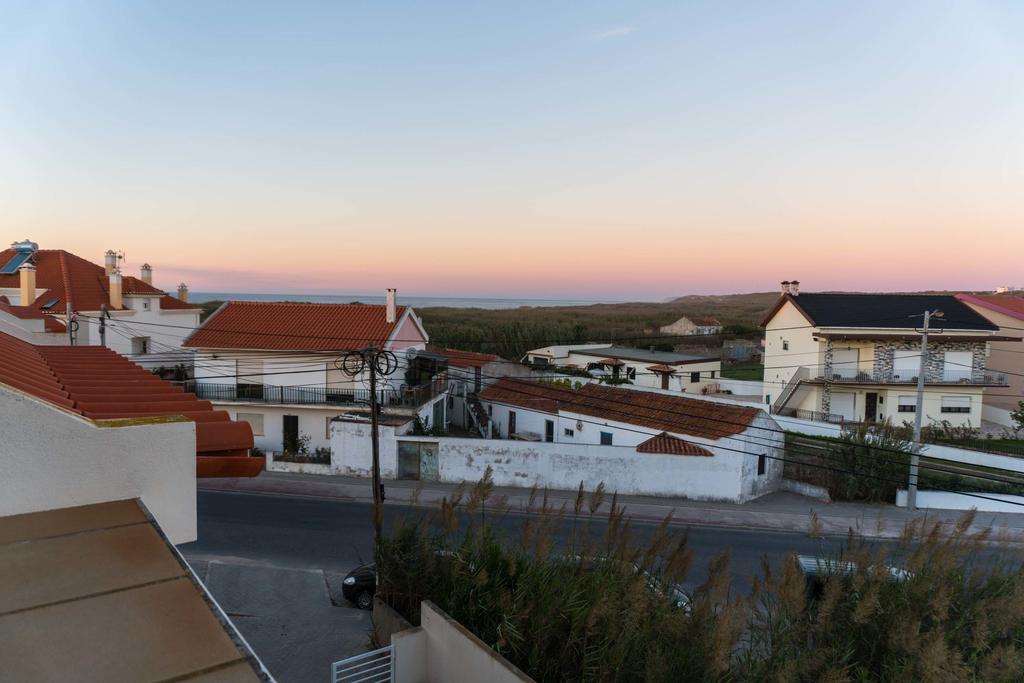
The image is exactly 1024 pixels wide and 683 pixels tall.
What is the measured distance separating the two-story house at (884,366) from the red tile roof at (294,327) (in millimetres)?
20069

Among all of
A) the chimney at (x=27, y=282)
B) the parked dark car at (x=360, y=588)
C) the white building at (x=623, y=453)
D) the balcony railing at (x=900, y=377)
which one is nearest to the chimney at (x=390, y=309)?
the white building at (x=623, y=453)

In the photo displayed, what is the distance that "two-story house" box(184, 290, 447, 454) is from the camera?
2386 cm

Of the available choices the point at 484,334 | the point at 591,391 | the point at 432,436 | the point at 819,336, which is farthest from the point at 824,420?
the point at 484,334

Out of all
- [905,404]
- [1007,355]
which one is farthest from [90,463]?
[1007,355]

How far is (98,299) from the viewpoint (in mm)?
30656

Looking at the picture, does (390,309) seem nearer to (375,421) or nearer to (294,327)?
(294,327)

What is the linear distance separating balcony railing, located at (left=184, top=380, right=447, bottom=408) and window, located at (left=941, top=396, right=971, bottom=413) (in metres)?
24.3

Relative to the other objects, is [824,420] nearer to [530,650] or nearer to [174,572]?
[530,650]

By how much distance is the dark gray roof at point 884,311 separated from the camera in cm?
2980

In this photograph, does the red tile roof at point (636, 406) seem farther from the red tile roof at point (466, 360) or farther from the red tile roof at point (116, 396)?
the red tile roof at point (116, 396)

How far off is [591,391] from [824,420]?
1226 centimetres

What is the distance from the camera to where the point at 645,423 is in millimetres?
22000

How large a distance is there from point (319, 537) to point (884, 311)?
96.6ft

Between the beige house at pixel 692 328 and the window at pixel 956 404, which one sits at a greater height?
the beige house at pixel 692 328
